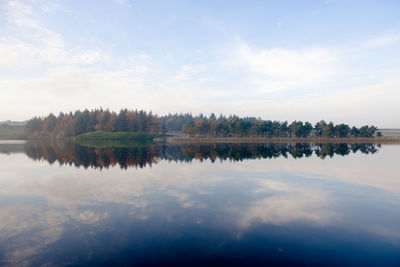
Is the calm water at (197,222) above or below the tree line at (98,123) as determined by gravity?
below

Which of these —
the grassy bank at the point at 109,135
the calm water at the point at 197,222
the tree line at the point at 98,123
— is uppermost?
the tree line at the point at 98,123

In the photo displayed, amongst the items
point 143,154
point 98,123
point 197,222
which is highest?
point 98,123

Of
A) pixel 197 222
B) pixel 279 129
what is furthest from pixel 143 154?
pixel 279 129

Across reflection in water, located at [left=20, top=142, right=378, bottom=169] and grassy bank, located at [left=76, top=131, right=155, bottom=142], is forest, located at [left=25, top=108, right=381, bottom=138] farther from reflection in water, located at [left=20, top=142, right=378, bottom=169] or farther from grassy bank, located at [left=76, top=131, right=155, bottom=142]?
reflection in water, located at [left=20, top=142, right=378, bottom=169]

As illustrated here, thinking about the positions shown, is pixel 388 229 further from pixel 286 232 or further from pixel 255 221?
pixel 255 221

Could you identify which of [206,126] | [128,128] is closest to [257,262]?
[206,126]

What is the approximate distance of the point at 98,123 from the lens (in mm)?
129250

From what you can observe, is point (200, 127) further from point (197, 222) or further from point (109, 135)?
point (197, 222)

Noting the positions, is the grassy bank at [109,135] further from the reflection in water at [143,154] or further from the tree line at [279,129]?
the reflection in water at [143,154]

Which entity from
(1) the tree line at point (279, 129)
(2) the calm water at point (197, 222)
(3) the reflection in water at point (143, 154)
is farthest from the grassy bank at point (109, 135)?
(2) the calm water at point (197, 222)

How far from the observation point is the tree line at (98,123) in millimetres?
123438

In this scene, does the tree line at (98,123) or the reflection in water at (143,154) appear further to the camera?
the tree line at (98,123)

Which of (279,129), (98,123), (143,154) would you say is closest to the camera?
(143,154)


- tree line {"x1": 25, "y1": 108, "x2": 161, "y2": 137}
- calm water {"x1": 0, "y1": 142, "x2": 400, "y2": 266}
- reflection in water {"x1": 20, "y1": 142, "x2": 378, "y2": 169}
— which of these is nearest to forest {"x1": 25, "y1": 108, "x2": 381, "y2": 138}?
tree line {"x1": 25, "y1": 108, "x2": 161, "y2": 137}
